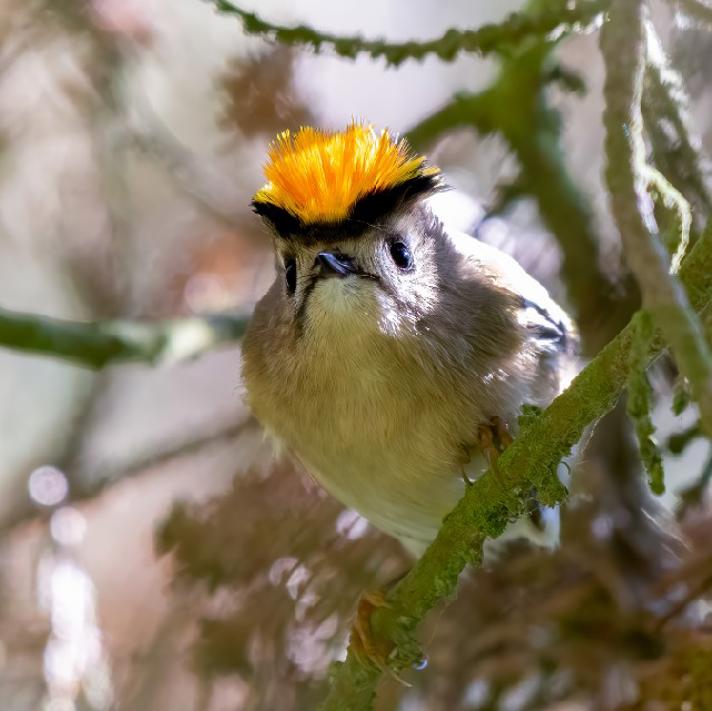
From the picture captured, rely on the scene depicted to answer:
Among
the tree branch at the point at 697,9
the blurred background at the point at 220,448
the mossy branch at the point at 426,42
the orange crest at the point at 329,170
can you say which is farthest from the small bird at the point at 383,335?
the tree branch at the point at 697,9

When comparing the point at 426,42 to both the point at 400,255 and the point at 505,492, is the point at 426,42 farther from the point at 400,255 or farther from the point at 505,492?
the point at 505,492

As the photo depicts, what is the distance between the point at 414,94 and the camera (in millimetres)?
3119

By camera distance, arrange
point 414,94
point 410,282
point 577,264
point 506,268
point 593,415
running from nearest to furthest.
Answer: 1. point 593,415
2. point 410,282
3. point 506,268
4. point 577,264
5. point 414,94

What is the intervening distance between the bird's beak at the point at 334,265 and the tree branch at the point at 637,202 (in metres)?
0.48

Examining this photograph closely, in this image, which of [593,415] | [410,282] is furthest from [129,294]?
[593,415]

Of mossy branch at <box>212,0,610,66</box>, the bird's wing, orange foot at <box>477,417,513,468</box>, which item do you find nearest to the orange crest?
mossy branch at <box>212,0,610,66</box>

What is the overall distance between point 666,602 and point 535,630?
22 centimetres

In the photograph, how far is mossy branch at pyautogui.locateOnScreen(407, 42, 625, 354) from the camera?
201 centimetres

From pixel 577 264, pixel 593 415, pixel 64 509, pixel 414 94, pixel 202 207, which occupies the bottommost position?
pixel 64 509

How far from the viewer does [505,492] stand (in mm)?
1254

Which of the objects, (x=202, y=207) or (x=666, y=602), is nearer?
(x=666, y=602)

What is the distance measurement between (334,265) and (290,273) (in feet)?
0.57

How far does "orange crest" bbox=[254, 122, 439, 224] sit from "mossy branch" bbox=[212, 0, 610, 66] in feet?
0.38

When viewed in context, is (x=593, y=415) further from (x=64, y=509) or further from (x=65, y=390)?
(x=65, y=390)
